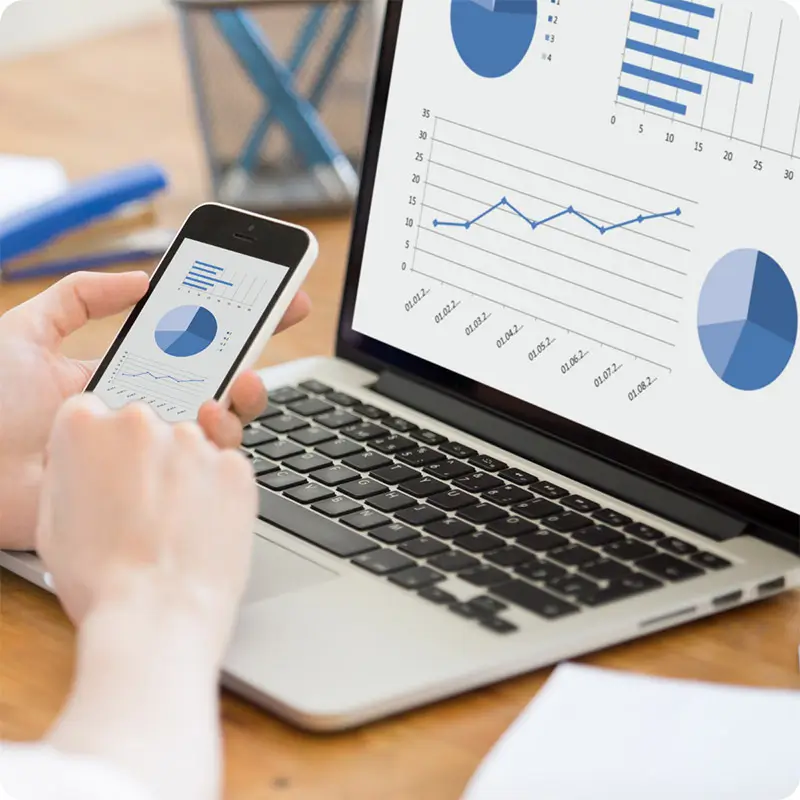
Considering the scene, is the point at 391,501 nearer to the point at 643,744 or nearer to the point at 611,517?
the point at 611,517

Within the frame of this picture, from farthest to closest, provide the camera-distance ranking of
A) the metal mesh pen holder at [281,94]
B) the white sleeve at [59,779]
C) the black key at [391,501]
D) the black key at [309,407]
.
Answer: the metal mesh pen holder at [281,94] < the black key at [309,407] < the black key at [391,501] < the white sleeve at [59,779]

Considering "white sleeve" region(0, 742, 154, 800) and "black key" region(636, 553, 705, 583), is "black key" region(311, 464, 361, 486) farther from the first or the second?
"white sleeve" region(0, 742, 154, 800)

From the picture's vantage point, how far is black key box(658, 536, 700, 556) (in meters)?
0.68

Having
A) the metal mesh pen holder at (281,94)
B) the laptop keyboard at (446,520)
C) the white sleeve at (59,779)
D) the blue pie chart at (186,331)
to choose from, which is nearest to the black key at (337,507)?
the laptop keyboard at (446,520)

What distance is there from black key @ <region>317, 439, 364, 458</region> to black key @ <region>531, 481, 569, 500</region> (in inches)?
4.1

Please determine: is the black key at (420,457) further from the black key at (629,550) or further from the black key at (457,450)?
the black key at (629,550)

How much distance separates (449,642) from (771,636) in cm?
16

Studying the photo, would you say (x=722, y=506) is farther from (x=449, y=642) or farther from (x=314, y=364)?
(x=314, y=364)

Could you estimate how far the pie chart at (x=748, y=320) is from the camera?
0.68 metres

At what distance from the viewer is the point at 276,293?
2.40ft

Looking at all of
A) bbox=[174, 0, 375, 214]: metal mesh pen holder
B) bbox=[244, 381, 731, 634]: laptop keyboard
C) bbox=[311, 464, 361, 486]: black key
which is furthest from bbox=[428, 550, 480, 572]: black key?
bbox=[174, 0, 375, 214]: metal mesh pen holder

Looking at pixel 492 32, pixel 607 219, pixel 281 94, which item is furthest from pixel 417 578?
pixel 281 94

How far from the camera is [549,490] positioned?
74 cm

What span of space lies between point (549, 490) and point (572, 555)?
A: 0.08 m
